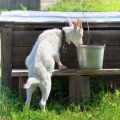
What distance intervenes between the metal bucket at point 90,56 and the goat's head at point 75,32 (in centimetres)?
11

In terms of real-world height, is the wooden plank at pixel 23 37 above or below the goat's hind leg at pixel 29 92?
above

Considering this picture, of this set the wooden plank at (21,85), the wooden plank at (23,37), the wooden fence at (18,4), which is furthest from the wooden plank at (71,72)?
the wooden fence at (18,4)

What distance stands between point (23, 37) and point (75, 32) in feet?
2.70

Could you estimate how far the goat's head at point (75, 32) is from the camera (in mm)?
6477

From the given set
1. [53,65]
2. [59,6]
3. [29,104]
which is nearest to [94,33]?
[53,65]

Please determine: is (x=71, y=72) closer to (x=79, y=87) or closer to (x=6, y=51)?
(x=79, y=87)

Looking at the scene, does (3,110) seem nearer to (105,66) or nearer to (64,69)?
(64,69)

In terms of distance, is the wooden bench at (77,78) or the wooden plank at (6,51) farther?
the wooden plank at (6,51)

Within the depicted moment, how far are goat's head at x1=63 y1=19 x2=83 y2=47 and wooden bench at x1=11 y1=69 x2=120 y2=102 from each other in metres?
0.39

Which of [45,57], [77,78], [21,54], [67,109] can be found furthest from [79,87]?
[21,54]

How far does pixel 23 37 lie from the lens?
6.93 metres

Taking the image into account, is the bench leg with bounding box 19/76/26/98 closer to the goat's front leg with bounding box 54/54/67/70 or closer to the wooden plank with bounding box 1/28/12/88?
the wooden plank with bounding box 1/28/12/88

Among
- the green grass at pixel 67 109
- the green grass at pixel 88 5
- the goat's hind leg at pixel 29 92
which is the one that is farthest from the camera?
the green grass at pixel 88 5

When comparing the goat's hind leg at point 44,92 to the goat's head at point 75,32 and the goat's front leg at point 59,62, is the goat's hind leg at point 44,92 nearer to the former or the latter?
the goat's front leg at point 59,62
